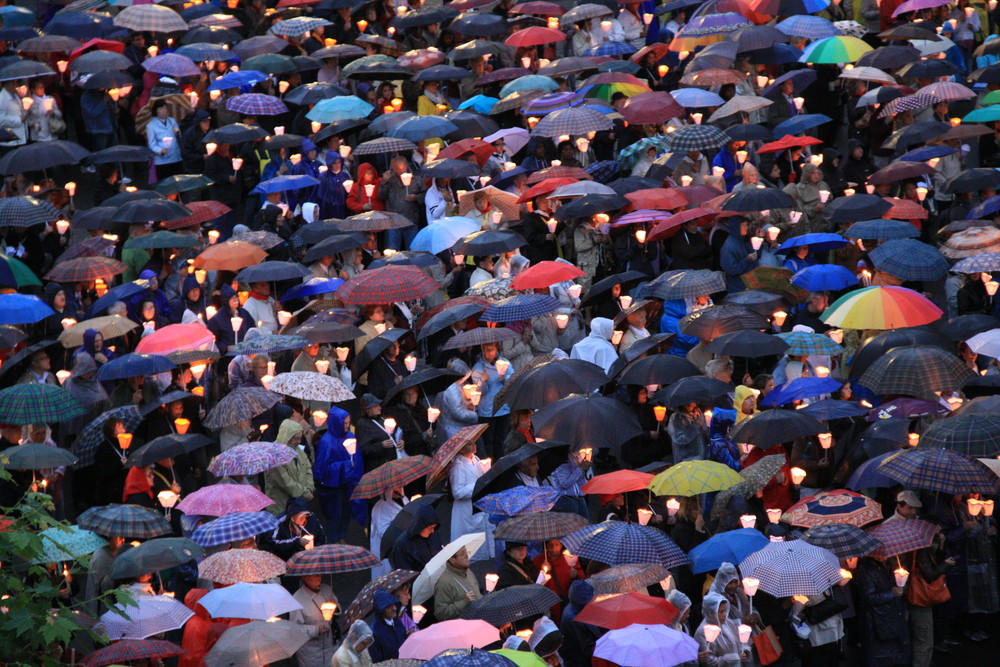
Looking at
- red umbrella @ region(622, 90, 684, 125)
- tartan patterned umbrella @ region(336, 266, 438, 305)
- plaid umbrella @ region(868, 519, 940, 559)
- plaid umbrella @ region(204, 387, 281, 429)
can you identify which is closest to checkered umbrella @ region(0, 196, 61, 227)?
tartan patterned umbrella @ region(336, 266, 438, 305)

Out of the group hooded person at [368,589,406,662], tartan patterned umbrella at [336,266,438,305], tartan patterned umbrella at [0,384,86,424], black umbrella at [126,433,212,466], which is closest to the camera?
hooded person at [368,589,406,662]

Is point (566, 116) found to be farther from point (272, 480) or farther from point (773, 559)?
point (773, 559)

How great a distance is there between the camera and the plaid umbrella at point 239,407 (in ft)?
43.9

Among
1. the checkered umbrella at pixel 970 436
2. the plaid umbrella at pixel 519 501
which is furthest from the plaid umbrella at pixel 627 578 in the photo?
the checkered umbrella at pixel 970 436

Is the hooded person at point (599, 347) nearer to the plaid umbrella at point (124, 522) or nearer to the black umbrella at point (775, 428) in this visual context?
the black umbrella at point (775, 428)

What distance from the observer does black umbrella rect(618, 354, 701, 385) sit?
13.7 metres

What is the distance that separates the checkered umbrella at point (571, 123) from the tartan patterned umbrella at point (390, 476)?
665 centimetres

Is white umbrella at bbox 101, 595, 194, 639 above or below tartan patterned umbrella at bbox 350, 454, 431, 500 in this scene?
above

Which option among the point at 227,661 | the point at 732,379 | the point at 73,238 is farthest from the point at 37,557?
the point at 73,238

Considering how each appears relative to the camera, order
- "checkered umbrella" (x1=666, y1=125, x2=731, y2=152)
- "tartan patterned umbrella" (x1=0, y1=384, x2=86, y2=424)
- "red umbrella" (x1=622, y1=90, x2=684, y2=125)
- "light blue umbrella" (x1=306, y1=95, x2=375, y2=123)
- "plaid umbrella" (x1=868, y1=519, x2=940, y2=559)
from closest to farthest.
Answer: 1. "plaid umbrella" (x1=868, y1=519, x2=940, y2=559)
2. "tartan patterned umbrella" (x1=0, y1=384, x2=86, y2=424)
3. "checkered umbrella" (x1=666, y1=125, x2=731, y2=152)
4. "red umbrella" (x1=622, y1=90, x2=684, y2=125)
5. "light blue umbrella" (x1=306, y1=95, x2=375, y2=123)

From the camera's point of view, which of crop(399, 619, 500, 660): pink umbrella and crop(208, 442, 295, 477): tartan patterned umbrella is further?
crop(208, 442, 295, 477): tartan patterned umbrella

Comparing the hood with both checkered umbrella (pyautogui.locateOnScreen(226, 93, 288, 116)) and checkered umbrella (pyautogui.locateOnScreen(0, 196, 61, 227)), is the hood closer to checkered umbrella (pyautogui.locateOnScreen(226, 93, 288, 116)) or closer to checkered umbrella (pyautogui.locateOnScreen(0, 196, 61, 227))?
checkered umbrella (pyautogui.locateOnScreen(0, 196, 61, 227))

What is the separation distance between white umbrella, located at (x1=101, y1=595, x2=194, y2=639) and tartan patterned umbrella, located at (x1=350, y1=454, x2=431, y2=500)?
1.94 m

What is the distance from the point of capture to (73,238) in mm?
19391
